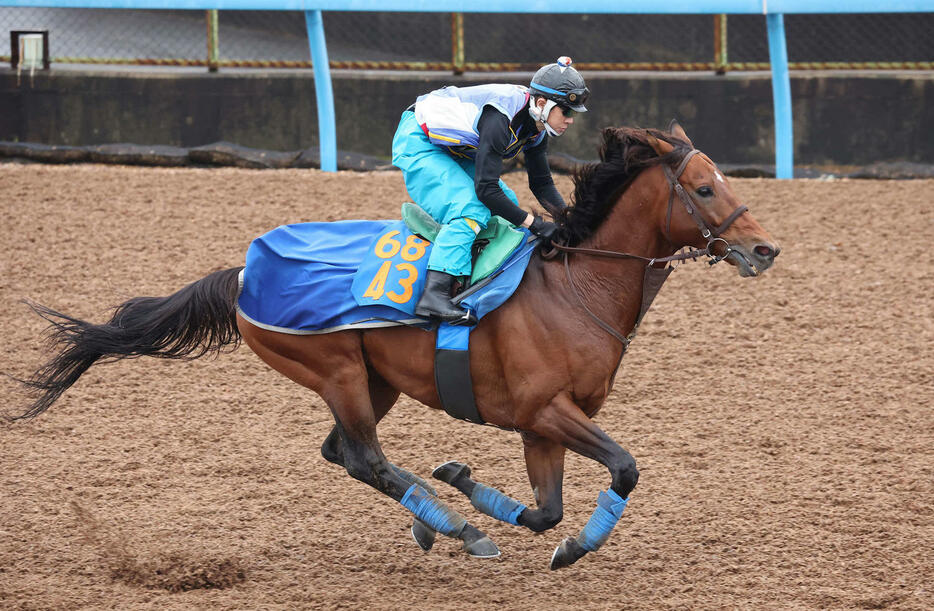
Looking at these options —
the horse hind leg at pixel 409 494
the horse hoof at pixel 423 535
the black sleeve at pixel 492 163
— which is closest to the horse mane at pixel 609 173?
the black sleeve at pixel 492 163

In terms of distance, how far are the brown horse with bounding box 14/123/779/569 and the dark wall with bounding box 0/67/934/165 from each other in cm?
614

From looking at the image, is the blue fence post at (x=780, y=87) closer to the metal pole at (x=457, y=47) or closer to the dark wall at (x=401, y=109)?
the dark wall at (x=401, y=109)

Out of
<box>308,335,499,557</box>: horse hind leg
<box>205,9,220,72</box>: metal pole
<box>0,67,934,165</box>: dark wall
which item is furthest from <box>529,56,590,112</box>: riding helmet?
<box>205,9,220,72</box>: metal pole

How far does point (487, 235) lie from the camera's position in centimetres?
466

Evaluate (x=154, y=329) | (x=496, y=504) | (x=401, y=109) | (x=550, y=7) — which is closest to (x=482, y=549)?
(x=496, y=504)

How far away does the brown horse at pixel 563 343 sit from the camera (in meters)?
4.30

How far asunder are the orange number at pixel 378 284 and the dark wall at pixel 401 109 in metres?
6.31

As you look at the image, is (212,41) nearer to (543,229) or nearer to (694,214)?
(543,229)

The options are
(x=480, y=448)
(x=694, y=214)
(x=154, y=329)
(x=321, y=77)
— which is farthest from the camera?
(x=321, y=77)

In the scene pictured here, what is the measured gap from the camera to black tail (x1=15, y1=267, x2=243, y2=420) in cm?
495

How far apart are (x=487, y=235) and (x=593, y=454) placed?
100 cm

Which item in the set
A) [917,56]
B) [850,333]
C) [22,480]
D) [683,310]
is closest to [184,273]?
[22,480]

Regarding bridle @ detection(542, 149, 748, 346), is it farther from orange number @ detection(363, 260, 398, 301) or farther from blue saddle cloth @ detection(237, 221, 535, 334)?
orange number @ detection(363, 260, 398, 301)

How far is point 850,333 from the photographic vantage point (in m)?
7.17
